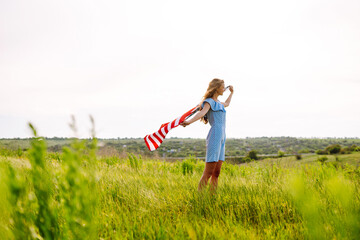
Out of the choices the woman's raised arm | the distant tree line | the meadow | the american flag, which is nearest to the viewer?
the meadow

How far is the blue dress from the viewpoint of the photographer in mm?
4160

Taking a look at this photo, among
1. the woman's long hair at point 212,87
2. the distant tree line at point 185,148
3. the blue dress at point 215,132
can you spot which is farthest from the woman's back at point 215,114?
the distant tree line at point 185,148

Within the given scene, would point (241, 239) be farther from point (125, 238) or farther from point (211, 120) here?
point (211, 120)

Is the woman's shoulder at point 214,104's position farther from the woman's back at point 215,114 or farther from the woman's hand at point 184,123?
the woman's hand at point 184,123

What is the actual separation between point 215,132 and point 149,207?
1725 millimetres

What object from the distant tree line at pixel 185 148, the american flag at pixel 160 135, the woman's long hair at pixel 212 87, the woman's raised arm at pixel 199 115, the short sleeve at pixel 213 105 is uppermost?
the woman's long hair at pixel 212 87

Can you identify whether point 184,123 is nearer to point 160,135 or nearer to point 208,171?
point 160,135

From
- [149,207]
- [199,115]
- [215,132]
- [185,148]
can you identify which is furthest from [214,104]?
[185,148]

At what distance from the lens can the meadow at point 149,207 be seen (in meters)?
1.31

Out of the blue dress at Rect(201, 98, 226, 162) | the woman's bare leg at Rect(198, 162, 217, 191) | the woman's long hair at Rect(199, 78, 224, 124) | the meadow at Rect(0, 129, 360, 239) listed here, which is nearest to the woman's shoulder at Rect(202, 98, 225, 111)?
the blue dress at Rect(201, 98, 226, 162)

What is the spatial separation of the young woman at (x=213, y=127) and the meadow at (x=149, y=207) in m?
0.43

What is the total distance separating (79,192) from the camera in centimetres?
130

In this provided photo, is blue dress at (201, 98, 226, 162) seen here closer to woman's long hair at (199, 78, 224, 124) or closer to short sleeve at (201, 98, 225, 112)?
short sleeve at (201, 98, 225, 112)

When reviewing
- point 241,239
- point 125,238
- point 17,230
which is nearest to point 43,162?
point 17,230
